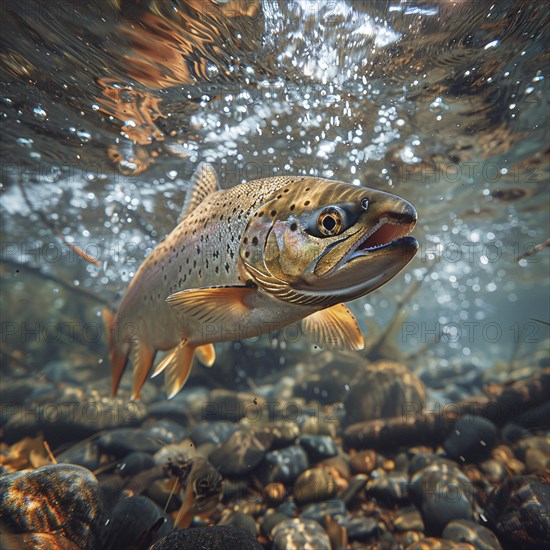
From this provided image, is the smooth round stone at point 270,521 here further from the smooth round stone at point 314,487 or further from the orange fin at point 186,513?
the orange fin at point 186,513

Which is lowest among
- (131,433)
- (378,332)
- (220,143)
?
(131,433)

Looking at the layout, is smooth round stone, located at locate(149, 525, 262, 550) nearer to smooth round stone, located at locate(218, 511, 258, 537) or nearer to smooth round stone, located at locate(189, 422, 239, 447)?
smooth round stone, located at locate(218, 511, 258, 537)

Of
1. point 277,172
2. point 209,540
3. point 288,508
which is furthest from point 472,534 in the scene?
point 277,172

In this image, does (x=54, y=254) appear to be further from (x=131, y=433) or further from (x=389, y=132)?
(x=389, y=132)

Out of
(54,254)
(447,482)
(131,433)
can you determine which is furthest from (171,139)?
(54,254)

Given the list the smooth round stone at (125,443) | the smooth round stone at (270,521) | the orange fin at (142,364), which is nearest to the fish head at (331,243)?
the orange fin at (142,364)

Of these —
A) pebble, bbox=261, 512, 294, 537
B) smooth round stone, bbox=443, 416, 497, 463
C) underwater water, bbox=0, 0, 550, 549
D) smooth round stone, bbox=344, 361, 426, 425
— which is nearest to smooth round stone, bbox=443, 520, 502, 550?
underwater water, bbox=0, 0, 550, 549
